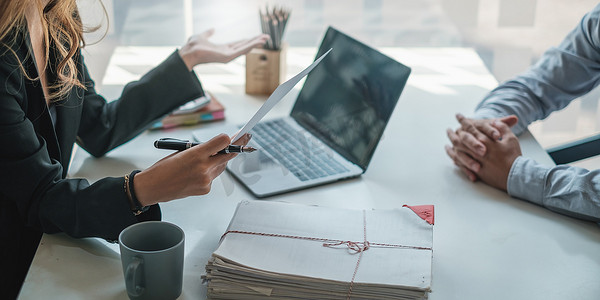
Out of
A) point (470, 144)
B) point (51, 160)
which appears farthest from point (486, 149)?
point (51, 160)

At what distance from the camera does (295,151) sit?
1300mm

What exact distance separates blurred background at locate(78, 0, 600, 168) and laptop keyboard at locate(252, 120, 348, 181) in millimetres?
1695

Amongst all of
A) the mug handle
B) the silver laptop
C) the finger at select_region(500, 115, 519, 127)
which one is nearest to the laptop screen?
the silver laptop

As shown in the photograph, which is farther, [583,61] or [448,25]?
[448,25]

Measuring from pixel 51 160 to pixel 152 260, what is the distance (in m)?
0.32

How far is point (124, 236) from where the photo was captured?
2.77 ft

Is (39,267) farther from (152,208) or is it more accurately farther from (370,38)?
(370,38)

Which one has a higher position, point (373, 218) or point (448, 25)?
point (373, 218)

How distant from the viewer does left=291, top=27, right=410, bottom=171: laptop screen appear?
122 cm

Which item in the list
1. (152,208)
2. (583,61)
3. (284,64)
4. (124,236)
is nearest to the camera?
(124,236)

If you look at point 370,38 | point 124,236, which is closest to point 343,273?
point 124,236

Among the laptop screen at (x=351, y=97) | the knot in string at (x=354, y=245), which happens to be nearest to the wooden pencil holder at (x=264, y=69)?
the laptop screen at (x=351, y=97)

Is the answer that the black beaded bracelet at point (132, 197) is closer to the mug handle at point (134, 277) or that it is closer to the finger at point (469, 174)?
the mug handle at point (134, 277)

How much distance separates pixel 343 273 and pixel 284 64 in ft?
2.96
